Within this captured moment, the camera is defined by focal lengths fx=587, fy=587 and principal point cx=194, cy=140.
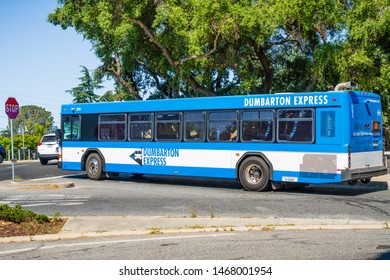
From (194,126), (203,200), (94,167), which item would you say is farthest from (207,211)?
(94,167)

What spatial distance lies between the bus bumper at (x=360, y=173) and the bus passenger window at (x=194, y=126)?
16.5 ft

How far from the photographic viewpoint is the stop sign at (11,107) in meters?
20.6

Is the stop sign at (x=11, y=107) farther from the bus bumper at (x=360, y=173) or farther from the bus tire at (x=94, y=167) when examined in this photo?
the bus bumper at (x=360, y=173)

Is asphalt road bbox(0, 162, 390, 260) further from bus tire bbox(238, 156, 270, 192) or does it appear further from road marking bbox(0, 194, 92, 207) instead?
bus tire bbox(238, 156, 270, 192)

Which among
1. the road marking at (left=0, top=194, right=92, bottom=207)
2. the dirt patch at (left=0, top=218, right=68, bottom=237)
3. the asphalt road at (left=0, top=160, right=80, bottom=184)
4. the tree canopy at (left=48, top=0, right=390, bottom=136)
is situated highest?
the tree canopy at (left=48, top=0, right=390, bottom=136)

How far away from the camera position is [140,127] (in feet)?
66.6

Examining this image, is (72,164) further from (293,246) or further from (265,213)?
(293,246)

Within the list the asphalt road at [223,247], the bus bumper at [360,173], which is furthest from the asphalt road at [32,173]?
the asphalt road at [223,247]

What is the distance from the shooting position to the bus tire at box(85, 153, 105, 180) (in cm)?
2159

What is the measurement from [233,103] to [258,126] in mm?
1142

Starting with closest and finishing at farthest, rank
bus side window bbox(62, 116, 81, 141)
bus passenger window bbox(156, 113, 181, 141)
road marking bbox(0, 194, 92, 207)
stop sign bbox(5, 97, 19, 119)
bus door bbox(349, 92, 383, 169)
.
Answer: road marking bbox(0, 194, 92, 207) < bus door bbox(349, 92, 383, 169) < bus passenger window bbox(156, 113, 181, 141) < stop sign bbox(5, 97, 19, 119) < bus side window bbox(62, 116, 81, 141)

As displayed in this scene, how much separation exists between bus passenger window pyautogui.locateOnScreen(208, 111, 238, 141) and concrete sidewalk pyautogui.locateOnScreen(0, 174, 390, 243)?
21.4 feet

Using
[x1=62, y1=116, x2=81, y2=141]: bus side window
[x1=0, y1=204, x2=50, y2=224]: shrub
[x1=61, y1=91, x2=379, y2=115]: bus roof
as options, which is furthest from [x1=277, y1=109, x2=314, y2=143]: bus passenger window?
[x1=62, y1=116, x2=81, y2=141]: bus side window

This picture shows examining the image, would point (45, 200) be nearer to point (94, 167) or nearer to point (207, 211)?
point (207, 211)
